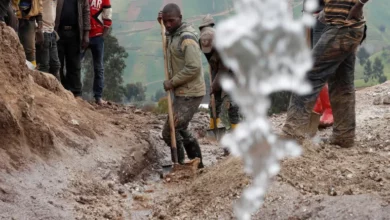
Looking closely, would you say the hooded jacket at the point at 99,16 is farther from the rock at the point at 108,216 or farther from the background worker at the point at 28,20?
the rock at the point at 108,216

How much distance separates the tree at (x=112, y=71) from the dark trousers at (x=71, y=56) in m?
16.4

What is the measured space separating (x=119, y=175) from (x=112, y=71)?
20980 millimetres

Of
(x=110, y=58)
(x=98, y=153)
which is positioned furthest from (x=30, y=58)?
(x=110, y=58)

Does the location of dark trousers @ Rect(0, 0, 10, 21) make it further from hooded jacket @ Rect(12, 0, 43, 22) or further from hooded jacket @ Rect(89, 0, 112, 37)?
hooded jacket @ Rect(89, 0, 112, 37)

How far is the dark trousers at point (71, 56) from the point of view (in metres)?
9.91

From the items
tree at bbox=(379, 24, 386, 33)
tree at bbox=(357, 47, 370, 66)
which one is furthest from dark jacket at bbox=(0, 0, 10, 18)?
tree at bbox=(379, 24, 386, 33)

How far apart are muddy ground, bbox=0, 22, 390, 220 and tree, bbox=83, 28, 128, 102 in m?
18.4

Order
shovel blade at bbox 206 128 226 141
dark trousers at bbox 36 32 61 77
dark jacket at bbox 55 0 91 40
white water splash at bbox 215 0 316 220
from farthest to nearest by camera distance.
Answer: dark jacket at bbox 55 0 91 40 < shovel blade at bbox 206 128 226 141 < dark trousers at bbox 36 32 61 77 < white water splash at bbox 215 0 316 220

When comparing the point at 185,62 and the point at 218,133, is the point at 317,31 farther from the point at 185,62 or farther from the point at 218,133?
the point at 218,133

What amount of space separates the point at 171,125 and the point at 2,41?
223cm

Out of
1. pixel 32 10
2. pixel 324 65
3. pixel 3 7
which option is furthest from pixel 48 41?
pixel 324 65

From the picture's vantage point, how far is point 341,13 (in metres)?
6.58

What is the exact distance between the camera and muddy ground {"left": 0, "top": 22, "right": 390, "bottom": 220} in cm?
514

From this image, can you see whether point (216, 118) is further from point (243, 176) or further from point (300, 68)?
point (300, 68)
